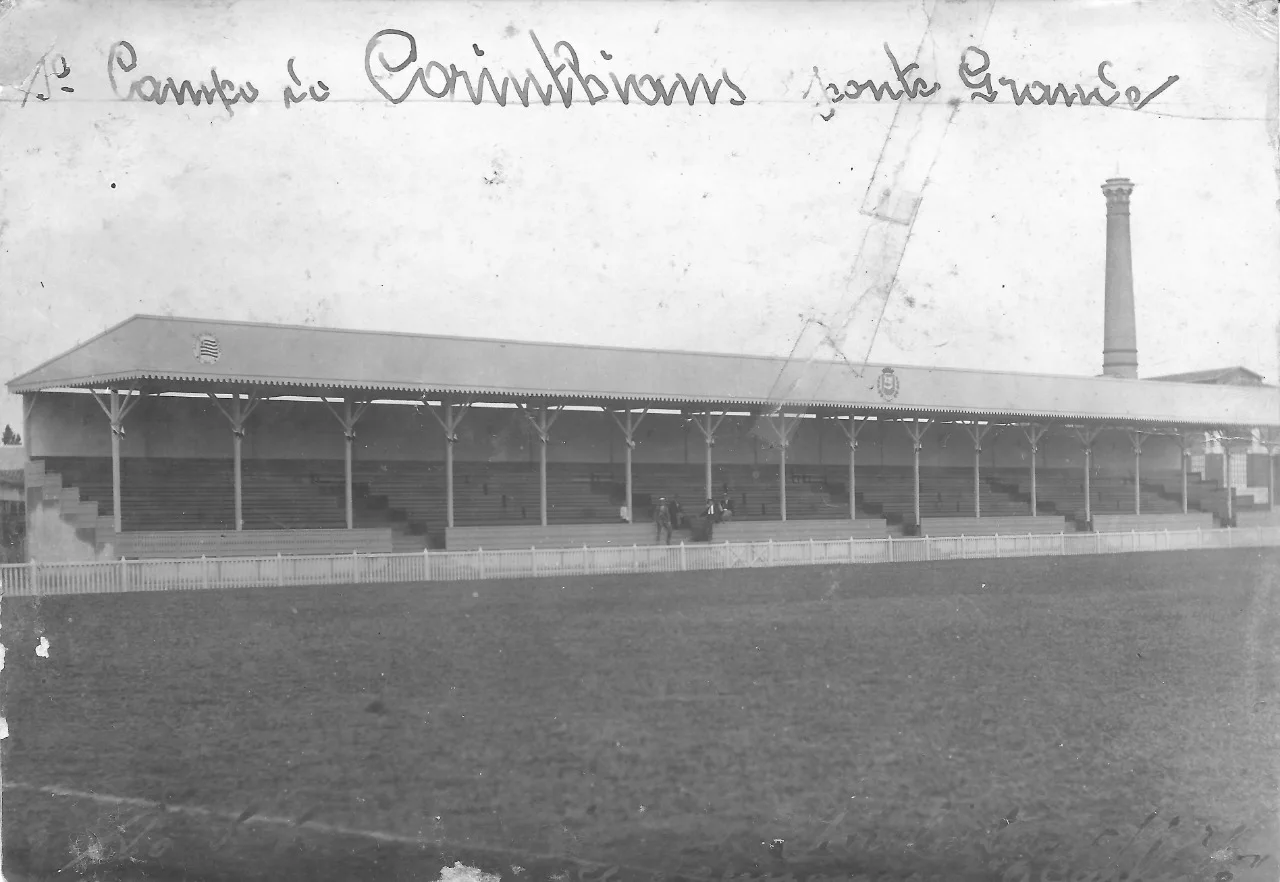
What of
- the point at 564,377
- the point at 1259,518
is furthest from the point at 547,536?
the point at 1259,518

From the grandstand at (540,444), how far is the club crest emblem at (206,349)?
4 centimetres

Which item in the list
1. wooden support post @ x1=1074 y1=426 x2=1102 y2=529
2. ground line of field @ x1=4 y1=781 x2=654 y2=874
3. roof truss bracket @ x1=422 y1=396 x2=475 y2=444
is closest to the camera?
ground line of field @ x1=4 y1=781 x2=654 y2=874

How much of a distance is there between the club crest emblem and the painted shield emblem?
15052 mm

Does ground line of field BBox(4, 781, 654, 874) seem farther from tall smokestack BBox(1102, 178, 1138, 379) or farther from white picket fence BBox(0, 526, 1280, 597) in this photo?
tall smokestack BBox(1102, 178, 1138, 379)

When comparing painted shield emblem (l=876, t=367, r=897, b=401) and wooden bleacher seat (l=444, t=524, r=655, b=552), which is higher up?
painted shield emblem (l=876, t=367, r=897, b=401)

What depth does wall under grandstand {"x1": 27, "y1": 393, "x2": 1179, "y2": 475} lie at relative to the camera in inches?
890

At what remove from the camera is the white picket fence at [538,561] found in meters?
15.6

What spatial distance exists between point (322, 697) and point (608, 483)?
721 inches

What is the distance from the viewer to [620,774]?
22.3 ft

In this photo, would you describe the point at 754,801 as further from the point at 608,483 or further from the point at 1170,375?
the point at 1170,375

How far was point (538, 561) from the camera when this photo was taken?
63.4 feet

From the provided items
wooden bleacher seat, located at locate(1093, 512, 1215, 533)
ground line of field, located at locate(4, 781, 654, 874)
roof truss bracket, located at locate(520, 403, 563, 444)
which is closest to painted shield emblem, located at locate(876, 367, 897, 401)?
wooden bleacher seat, located at locate(1093, 512, 1215, 533)

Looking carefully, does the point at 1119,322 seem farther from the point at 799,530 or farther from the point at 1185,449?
the point at 799,530

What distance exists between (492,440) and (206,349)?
767 cm
